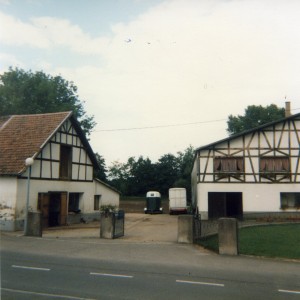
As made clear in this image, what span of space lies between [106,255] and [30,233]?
22.2ft

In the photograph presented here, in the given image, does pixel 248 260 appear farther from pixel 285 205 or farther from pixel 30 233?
pixel 285 205

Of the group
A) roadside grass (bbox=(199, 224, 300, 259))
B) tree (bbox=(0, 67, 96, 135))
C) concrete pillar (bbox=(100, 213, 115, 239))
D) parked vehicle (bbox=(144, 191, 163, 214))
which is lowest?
roadside grass (bbox=(199, 224, 300, 259))

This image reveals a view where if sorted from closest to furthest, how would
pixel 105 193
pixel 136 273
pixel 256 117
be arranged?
1. pixel 136 273
2. pixel 105 193
3. pixel 256 117

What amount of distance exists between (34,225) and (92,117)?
29.2m

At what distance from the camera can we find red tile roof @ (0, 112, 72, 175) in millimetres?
21125

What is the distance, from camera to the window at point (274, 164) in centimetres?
2897

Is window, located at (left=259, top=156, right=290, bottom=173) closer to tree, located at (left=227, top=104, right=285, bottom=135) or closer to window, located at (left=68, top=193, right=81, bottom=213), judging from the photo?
window, located at (left=68, top=193, right=81, bottom=213)

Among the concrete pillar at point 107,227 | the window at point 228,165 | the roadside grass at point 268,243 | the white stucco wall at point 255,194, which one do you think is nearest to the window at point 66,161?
the concrete pillar at point 107,227

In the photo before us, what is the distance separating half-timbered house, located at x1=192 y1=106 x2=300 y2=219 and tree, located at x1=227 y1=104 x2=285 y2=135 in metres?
26.7

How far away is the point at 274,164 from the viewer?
95.4ft

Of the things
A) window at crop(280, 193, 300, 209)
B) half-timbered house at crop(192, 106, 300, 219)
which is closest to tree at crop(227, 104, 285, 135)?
half-timbered house at crop(192, 106, 300, 219)

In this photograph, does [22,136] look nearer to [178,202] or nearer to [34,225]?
[34,225]

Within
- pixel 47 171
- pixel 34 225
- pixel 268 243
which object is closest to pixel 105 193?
pixel 47 171

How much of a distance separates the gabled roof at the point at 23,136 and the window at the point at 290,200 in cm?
1644
